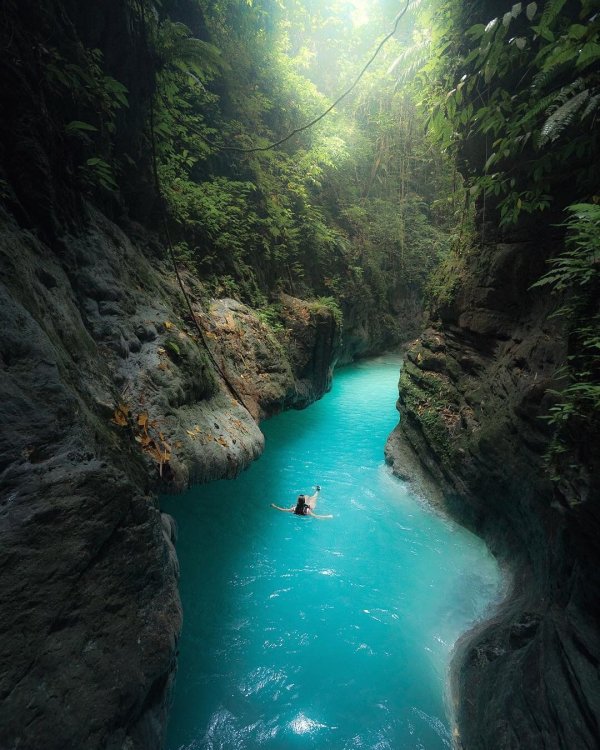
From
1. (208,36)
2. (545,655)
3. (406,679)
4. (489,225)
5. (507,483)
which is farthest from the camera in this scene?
(208,36)

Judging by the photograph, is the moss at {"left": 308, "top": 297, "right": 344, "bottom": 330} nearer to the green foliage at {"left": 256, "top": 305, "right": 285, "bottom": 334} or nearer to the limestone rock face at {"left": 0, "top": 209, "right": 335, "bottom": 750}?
the green foliage at {"left": 256, "top": 305, "right": 285, "bottom": 334}

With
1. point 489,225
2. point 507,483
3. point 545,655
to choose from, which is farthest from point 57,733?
point 489,225

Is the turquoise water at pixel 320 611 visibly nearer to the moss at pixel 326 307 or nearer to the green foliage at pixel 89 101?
the moss at pixel 326 307

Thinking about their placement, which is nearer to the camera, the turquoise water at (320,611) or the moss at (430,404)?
the turquoise water at (320,611)

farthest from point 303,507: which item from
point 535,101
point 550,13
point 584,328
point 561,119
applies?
point 550,13

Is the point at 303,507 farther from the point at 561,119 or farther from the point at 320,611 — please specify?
the point at 561,119

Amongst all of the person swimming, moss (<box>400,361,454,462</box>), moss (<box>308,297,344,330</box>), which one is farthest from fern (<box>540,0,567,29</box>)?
the person swimming

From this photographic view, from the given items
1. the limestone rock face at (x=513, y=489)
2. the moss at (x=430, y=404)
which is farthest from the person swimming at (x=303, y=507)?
the moss at (x=430, y=404)

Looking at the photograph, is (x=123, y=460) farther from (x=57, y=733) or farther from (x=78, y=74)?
(x=78, y=74)
